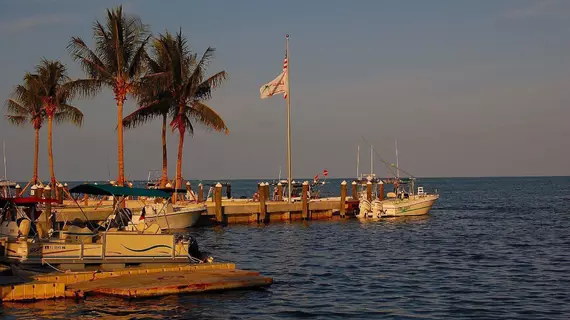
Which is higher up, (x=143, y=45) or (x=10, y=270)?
(x=143, y=45)

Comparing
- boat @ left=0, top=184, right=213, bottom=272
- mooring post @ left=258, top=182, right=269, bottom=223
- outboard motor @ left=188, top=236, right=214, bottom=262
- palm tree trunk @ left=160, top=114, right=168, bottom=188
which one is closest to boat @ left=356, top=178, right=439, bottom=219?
mooring post @ left=258, top=182, right=269, bottom=223

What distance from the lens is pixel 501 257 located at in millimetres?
36812

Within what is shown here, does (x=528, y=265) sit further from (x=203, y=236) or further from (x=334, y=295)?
(x=203, y=236)

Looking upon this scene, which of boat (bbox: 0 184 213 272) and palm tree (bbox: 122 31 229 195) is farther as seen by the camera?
palm tree (bbox: 122 31 229 195)

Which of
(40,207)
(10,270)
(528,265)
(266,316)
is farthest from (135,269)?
(40,207)

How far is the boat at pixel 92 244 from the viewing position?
25953 millimetres

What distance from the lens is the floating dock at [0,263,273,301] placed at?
898 inches

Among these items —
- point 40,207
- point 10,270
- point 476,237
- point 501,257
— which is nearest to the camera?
point 10,270

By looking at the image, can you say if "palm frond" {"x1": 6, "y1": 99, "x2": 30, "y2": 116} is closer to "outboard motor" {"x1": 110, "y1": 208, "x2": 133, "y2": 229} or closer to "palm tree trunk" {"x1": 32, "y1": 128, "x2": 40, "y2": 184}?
"palm tree trunk" {"x1": 32, "y1": 128, "x2": 40, "y2": 184}

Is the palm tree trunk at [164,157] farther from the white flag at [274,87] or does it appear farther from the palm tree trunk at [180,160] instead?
the white flag at [274,87]

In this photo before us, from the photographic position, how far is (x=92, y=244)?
26.5 meters

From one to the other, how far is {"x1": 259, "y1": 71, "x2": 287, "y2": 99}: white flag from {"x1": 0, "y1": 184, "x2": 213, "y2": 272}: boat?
2677 centimetres

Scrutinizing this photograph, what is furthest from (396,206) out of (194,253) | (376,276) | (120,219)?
(120,219)

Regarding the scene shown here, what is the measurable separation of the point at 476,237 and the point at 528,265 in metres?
14.8
